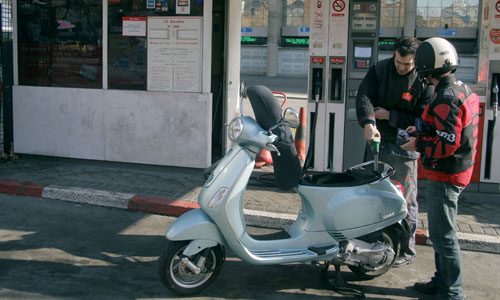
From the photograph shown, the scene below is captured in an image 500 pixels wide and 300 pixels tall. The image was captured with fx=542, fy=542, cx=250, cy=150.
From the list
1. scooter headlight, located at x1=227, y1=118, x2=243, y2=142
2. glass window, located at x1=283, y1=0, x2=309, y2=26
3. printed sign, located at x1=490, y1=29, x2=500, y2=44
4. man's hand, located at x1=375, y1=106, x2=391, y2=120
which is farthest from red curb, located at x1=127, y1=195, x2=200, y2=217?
glass window, located at x1=283, y1=0, x2=309, y2=26

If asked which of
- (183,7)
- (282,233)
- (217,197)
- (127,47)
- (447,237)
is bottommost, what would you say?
(282,233)

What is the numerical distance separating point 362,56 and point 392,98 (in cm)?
252

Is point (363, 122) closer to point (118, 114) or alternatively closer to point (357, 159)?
point (357, 159)

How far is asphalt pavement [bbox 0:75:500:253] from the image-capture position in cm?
579

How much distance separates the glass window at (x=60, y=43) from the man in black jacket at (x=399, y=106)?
443 centimetres

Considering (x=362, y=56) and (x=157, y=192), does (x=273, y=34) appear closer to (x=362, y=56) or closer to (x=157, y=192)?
(x=362, y=56)

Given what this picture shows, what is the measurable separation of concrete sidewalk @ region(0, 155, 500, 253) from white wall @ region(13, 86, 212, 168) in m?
0.17

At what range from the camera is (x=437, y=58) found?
3.80m

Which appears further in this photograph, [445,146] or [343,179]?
[343,179]

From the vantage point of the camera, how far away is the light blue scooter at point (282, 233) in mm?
3906

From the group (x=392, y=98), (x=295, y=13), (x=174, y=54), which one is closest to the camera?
(x=392, y=98)

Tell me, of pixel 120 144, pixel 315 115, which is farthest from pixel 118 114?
pixel 315 115

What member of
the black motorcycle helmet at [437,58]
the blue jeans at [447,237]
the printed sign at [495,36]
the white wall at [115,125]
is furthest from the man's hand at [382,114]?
the white wall at [115,125]

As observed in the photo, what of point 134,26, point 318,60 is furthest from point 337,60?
point 134,26
